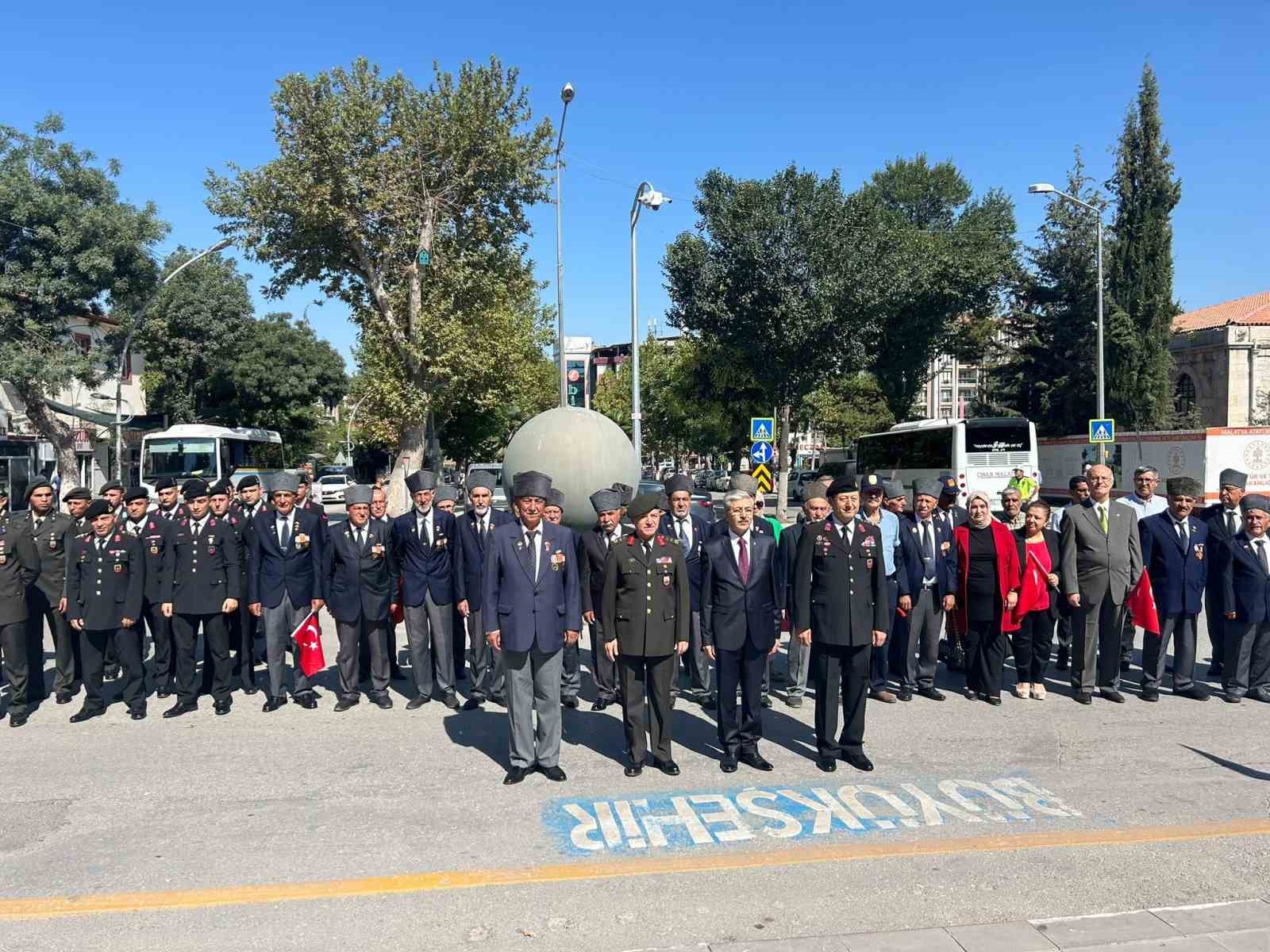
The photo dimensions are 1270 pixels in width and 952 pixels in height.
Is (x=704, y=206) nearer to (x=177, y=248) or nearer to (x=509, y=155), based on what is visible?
(x=509, y=155)

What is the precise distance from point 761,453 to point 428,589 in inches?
368

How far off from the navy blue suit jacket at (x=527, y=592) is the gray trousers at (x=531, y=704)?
100 millimetres

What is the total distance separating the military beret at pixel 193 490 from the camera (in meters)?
7.95

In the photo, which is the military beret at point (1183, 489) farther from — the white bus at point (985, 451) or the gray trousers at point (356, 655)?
the white bus at point (985, 451)

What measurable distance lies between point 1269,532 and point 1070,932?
5681 mm

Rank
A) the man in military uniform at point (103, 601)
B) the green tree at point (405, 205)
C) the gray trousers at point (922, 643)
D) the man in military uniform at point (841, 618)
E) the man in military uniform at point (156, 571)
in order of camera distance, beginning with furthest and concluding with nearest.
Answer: the green tree at point (405, 205), the gray trousers at point (922, 643), the man in military uniform at point (156, 571), the man in military uniform at point (103, 601), the man in military uniform at point (841, 618)

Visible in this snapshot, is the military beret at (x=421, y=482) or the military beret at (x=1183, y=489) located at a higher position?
the military beret at (x=421, y=482)

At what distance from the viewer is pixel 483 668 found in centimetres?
790

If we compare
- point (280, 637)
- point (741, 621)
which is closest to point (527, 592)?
point (741, 621)

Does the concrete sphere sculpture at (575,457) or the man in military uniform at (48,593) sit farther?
the concrete sphere sculpture at (575,457)

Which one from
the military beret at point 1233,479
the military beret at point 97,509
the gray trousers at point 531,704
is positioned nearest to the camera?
the gray trousers at point 531,704

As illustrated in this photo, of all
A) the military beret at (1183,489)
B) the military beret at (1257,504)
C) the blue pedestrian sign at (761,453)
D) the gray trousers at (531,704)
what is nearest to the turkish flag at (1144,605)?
the military beret at (1183,489)

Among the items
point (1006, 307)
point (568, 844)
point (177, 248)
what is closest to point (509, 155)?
point (177, 248)

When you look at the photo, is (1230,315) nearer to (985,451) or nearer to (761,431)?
(985,451)
